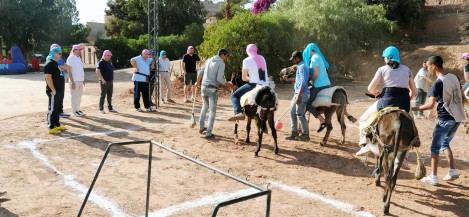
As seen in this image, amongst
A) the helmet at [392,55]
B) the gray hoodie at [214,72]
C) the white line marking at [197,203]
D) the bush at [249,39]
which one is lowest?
the white line marking at [197,203]

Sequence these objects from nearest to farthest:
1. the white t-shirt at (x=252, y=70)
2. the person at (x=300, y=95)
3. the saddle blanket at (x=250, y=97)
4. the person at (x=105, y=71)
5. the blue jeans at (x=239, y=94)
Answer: the saddle blanket at (x=250, y=97)
the person at (x=300, y=95)
the white t-shirt at (x=252, y=70)
the blue jeans at (x=239, y=94)
the person at (x=105, y=71)

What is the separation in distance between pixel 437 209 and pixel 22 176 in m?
6.10

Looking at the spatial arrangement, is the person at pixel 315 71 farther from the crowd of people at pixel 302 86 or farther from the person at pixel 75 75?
the person at pixel 75 75

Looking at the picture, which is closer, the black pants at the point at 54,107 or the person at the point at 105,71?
the black pants at the point at 54,107

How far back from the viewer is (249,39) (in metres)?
18.2

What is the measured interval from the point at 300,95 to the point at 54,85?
17.8 feet

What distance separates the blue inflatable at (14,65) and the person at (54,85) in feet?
76.0

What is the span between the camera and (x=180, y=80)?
60.6 ft

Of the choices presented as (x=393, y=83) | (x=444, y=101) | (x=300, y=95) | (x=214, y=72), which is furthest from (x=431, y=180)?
(x=214, y=72)

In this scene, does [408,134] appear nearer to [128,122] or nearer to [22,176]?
[22,176]

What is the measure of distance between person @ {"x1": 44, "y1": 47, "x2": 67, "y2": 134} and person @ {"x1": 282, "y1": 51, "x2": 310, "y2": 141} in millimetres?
5196

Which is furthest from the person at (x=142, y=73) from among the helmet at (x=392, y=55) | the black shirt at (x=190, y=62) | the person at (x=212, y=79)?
the helmet at (x=392, y=55)

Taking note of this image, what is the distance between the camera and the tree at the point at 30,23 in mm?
34906

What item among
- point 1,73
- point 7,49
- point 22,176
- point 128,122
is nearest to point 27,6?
point 7,49
